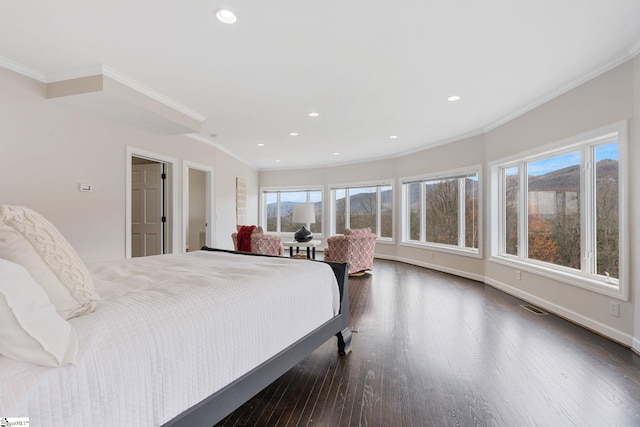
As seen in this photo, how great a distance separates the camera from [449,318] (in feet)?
9.95

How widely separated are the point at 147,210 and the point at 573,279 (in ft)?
19.1

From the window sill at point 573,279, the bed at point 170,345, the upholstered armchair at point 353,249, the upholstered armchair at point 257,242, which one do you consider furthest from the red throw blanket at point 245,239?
the window sill at point 573,279

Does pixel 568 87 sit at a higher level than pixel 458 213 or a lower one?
higher

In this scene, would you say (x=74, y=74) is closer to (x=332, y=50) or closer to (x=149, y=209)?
(x=149, y=209)

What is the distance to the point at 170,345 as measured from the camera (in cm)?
109

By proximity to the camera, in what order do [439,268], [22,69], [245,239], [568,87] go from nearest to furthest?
[22,69]
[568,87]
[245,239]
[439,268]

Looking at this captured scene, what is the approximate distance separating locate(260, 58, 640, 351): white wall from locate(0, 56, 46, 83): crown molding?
541cm

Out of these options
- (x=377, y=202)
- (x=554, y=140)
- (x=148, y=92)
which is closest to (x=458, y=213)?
(x=377, y=202)

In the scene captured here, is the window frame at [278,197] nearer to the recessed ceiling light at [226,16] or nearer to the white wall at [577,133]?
the white wall at [577,133]

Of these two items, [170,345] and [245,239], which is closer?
[170,345]

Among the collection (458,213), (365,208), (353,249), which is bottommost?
(353,249)

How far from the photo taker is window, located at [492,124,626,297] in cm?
272

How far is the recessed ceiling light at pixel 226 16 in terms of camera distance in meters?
1.95

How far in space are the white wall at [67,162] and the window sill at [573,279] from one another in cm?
524
